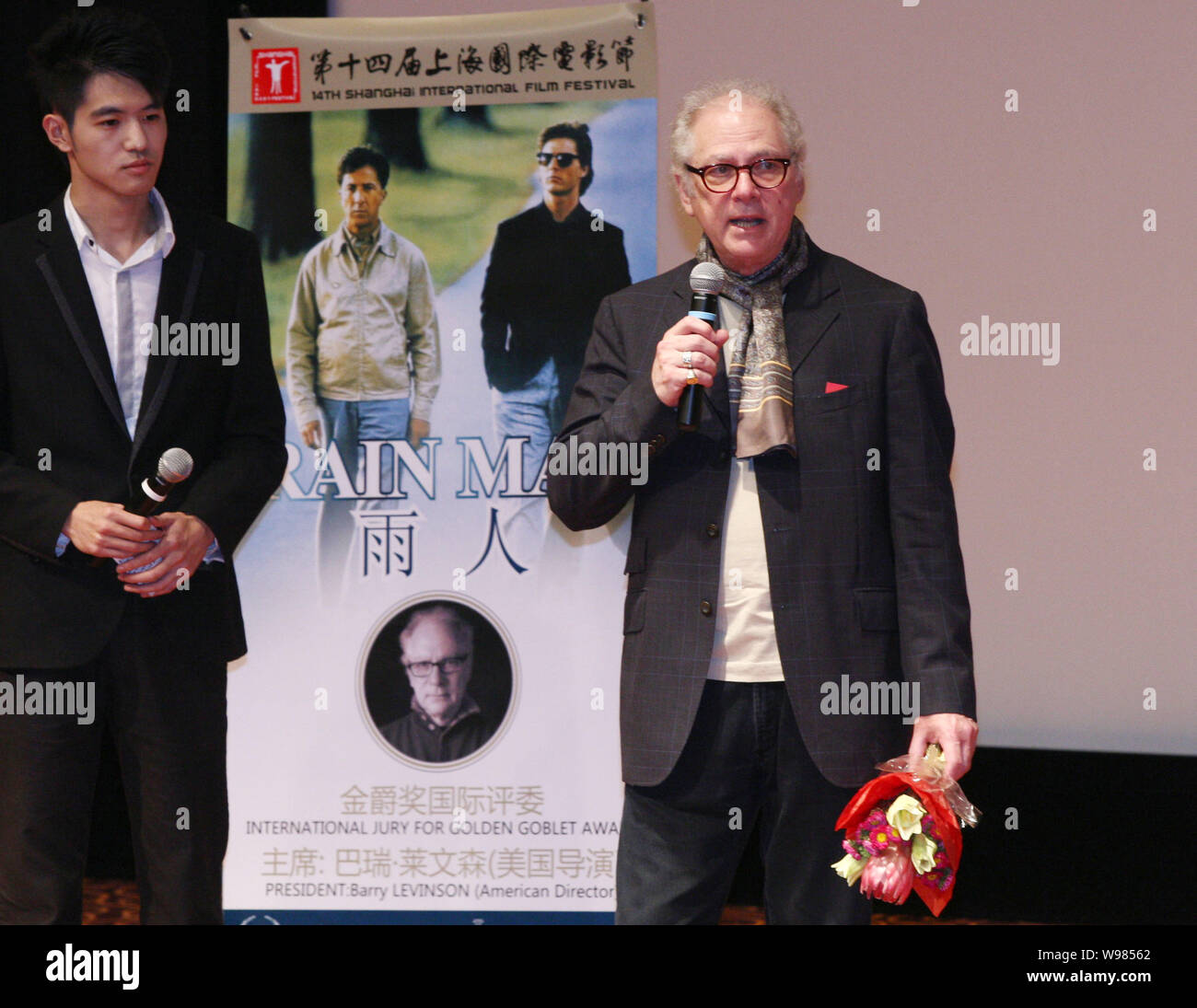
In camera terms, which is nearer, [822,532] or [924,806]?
[924,806]

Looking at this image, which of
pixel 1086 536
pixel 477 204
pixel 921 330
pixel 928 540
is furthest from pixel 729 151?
pixel 1086 536

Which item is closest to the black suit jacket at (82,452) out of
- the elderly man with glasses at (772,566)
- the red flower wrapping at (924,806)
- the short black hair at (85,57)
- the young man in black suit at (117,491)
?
the young man in black suit at (117,491)

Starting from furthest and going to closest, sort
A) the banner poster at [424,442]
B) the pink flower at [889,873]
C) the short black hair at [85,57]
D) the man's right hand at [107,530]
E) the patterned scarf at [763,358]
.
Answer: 1. the banner poster at [424,442]
2. the short black hair at [85,57]
3. the man's right hand at [107,530]
4. the patterned scarf at [763,358]
5. the pink flower at [889,873]

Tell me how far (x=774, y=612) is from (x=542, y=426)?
1.56 meters

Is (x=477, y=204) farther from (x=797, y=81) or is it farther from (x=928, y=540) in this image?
(x=928, y=540)

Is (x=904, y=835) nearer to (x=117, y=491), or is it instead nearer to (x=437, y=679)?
(x=117, y=491)

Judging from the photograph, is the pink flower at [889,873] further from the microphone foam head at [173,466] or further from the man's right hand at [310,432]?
the man's right hand at [310,432]

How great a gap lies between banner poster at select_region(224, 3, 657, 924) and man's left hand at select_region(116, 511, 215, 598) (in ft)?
3.03

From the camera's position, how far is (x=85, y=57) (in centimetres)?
275

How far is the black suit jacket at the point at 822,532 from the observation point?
206cm

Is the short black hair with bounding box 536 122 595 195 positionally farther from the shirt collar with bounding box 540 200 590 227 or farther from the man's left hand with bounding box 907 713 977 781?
the man's left hand with bounding box 907 713 977 781

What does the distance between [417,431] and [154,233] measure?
96 centimetres

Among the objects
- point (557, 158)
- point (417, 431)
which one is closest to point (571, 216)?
point (557, 158)

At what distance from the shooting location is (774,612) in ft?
6.85
